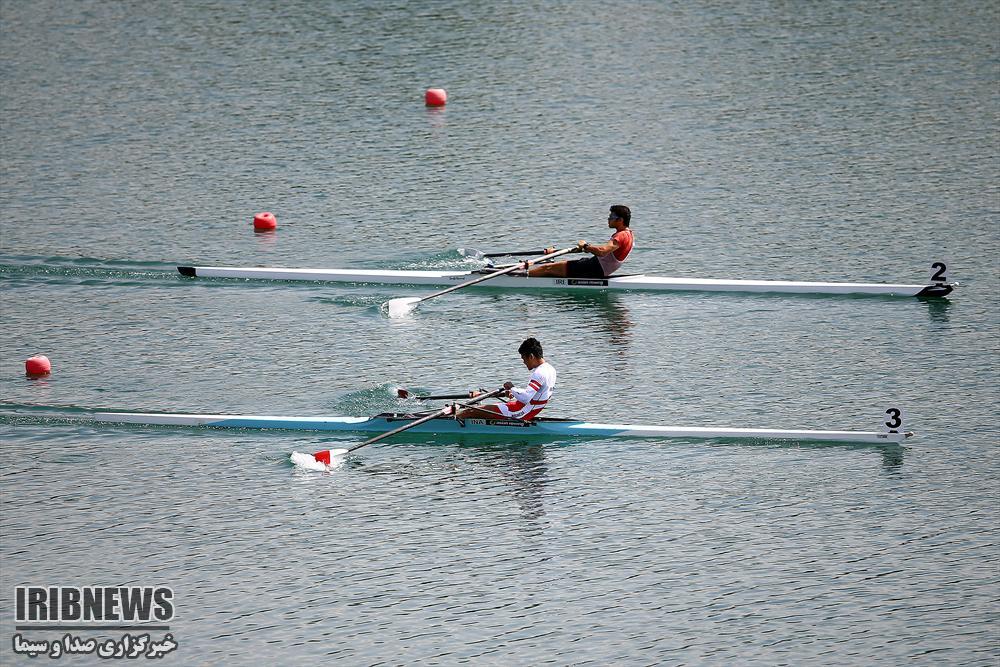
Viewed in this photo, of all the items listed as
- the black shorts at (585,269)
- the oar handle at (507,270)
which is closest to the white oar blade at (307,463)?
the oar handle at (507,270)

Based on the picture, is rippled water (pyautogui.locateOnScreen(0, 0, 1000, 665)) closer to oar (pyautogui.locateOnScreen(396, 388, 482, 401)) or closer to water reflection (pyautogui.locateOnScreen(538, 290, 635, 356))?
water reflection (pyautogui.locateOnScreen(538, 290, 635, 356))

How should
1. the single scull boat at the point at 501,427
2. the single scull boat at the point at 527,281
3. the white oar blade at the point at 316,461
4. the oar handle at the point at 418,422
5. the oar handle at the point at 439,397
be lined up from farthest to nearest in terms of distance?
the single scull boat at the point at 527,281, the oar handle at the point at 439,397, the single scull boat at the point at 501,427, the oar handle at the point at 418,422, the white oar blade at the point at 316,461

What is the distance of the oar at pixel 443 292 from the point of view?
23141 mm

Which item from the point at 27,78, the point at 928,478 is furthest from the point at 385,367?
the point at 27,78

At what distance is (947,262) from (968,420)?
6.18 m

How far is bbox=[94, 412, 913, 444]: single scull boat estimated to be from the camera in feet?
62.1

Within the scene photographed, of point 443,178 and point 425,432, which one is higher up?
point 443,178

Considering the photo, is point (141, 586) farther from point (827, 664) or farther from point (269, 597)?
point (827, 664)

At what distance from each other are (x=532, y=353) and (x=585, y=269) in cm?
Answer: 539

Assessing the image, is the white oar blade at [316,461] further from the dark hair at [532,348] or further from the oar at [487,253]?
the oar at [487,253]

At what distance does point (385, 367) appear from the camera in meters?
21.1

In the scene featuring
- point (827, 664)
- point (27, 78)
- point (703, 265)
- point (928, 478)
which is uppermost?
point (27, 78)

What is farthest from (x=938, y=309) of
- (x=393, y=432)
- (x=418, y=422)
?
(x=393, y=432)

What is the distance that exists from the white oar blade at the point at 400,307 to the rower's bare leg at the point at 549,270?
2.05 m
